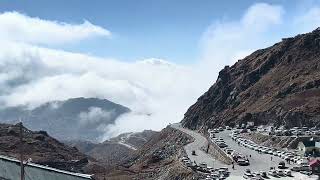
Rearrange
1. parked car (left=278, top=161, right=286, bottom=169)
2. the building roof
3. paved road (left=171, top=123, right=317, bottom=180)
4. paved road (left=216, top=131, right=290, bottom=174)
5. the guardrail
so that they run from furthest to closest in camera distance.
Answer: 1. the guardrail
2. paved road (left=216, top=131, right=290, bottom=174)
3. parked car (left=278, top=161, right=286, bottom=169)
4. paved road (left=171, top=123, right=317, bottom=180)
5. the building roof

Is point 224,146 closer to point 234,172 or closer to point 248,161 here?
point 248,161

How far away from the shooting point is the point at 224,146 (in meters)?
170

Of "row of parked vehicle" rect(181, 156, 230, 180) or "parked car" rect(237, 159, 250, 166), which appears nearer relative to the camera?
"row of parked vehicle" rect(181, 156, 230, 180)

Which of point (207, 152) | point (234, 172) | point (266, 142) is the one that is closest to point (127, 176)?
point (207, 152)

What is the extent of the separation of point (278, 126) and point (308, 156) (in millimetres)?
58787

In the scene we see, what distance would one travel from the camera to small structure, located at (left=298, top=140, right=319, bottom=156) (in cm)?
14588

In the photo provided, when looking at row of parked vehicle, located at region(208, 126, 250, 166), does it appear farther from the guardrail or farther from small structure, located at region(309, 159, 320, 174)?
small structure, located at region(309, 159, 320, 174)

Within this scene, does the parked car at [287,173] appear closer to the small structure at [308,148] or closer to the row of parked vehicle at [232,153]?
the row of parked vehicle at [232,153]

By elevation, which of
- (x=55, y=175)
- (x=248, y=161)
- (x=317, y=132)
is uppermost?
(x=317, y=132)

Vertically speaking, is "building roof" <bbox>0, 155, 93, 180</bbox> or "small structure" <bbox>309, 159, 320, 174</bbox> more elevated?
"small structure" <bbox>309, 159, 320, 174</bbox>

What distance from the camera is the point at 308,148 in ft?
491

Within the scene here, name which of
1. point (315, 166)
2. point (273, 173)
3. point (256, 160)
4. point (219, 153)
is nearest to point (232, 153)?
point (219, 153)

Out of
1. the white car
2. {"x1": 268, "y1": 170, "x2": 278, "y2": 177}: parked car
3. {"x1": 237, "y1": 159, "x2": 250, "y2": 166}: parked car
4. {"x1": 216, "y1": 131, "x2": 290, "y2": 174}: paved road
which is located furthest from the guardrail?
the white car

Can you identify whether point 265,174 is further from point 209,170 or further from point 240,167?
point 209,170
